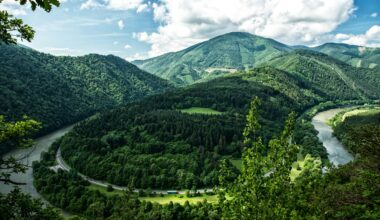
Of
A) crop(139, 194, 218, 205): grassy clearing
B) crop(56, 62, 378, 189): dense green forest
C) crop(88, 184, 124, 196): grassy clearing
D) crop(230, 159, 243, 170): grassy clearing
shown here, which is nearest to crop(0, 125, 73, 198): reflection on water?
crop(56, 62, 378, 189): dense green forest

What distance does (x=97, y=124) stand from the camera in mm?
168500

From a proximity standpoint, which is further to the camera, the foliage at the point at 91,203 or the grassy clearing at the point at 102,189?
the grassy clearing at the point at 102,189

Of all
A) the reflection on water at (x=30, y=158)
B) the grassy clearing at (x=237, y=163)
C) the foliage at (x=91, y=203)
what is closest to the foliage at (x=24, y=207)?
the reflection on water at (x=30, y=158)

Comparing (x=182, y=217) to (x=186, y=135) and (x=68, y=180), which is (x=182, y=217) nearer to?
(x=68, y=180)

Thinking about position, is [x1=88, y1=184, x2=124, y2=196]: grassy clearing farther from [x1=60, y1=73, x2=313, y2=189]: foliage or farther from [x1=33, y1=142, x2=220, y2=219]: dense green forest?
[x1=60, y1=73, x2=313, y2=189]: foliage

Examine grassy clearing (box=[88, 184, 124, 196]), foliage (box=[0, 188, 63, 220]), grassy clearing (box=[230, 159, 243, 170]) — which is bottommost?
grassy clearing (box=[88, 184, 124, 196])

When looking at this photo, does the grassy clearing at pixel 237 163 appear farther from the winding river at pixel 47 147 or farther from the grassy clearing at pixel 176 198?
the winding river at pixel 47 147

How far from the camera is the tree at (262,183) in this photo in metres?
14.6

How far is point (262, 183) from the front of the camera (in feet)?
49.5

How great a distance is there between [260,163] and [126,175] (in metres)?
101

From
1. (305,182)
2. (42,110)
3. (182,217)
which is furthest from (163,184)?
(42,110)

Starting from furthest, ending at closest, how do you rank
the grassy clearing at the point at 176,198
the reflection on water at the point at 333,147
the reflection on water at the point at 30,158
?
the reflection on water at the point at 333,147 → the reflection on water at the point at 30,158 → the grassy clearing at the point at 176,198

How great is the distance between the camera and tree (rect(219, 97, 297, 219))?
14.6 metres

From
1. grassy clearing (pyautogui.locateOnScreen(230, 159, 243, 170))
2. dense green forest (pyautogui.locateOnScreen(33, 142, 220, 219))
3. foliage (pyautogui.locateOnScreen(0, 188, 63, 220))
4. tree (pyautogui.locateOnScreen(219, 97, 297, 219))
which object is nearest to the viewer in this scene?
foliage (pyautogui.locateOnScreen(0, 188, 63, 220))
